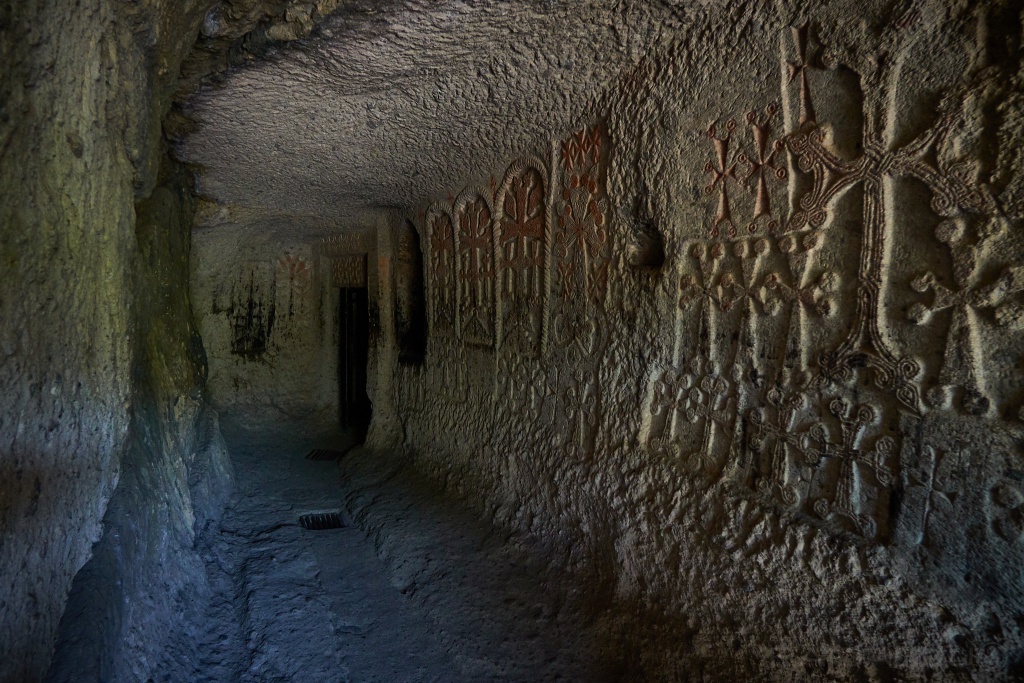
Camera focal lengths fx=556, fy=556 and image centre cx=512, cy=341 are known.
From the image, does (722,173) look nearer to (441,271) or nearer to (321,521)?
(441,271)

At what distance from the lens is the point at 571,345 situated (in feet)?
8.84

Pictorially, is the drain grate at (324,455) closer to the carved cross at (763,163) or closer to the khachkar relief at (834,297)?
the khachkar relief at (834,297)

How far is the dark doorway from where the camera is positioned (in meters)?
6.42

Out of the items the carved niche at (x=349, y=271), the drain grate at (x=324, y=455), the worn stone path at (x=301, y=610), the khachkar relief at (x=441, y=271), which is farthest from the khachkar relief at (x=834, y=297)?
the carved niche at (x=349, y=271)

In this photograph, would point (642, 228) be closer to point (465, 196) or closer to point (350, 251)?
point (465, 196)

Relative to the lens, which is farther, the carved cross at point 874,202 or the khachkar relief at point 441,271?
the khachkar relief at point 441,271

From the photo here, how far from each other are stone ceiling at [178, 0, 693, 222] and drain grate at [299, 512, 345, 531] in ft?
7.64

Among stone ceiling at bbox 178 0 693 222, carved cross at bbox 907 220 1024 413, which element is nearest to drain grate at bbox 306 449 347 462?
stone ceiling at bbox 178 0 693 222

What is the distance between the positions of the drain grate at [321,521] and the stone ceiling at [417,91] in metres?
2.33

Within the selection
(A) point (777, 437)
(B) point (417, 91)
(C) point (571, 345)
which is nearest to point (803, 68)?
(A) point (777, 437)

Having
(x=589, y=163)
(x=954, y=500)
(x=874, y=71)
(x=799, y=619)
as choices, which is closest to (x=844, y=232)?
(x=874, y=71)

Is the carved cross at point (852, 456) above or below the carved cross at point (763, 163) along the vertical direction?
below

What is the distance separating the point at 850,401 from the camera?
1474 mm

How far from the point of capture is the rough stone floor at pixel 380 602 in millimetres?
2178
